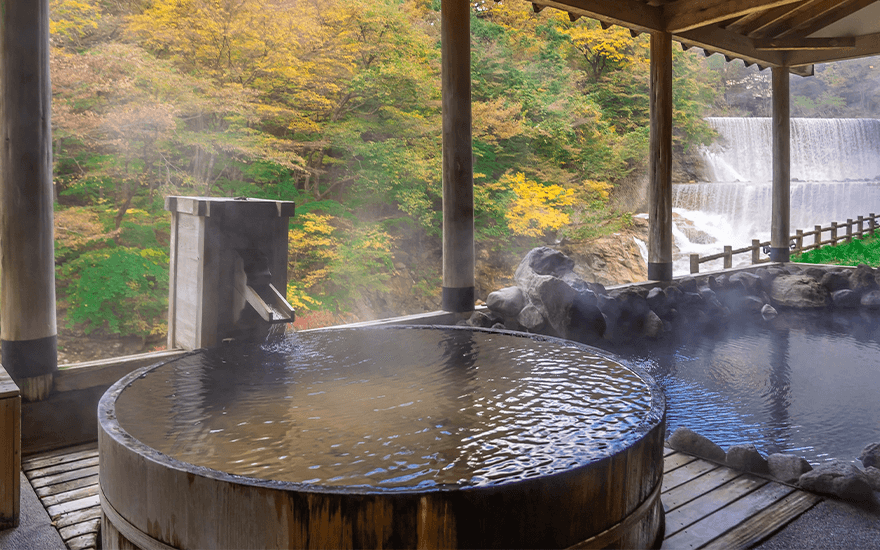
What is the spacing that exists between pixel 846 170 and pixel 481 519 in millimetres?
21557

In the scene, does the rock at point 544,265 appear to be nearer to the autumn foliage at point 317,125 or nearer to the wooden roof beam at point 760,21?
the autumn foliage at point 317,125

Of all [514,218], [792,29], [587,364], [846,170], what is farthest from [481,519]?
[846,170]

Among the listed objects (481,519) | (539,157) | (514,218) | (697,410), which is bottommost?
(697,410)

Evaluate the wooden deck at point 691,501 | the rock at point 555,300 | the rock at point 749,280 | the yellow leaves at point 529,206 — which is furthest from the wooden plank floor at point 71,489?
the yellow leaves at point 529,206

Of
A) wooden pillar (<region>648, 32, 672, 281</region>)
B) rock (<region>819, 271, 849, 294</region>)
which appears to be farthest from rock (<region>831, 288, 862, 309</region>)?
wooden pillar (<region>648, 32, 672, 281</region>)

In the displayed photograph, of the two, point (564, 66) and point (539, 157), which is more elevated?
point (564, 66)

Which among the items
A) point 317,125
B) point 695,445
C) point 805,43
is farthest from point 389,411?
point 805,43

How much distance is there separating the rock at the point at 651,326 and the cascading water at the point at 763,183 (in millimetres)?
8429

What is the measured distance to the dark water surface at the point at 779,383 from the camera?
3.35 m

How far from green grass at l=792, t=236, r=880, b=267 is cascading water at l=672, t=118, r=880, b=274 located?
2592 mm

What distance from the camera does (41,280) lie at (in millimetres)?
2904

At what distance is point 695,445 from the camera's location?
2746 mm

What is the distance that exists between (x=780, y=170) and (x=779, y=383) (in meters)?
4.91

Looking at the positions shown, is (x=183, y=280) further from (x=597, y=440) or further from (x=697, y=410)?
(x=697, y=410)
